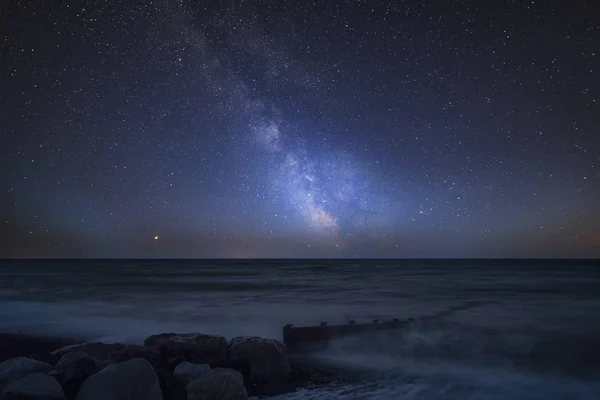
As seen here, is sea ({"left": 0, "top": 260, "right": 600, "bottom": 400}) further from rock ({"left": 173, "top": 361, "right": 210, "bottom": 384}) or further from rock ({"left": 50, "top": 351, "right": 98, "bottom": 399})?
rock ({"left": 50, "top": 351, "right": 98, "bottom": 399})

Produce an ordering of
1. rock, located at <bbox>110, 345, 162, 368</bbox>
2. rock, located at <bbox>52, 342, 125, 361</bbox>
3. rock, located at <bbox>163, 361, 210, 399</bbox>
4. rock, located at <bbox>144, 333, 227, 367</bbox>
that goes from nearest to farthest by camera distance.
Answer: rock, located at <bbox>163, 361, 210, 399</bbox> → rock, located at <bbox>110, 345, 162, 368</bbox> → rock, located at <bbox>144, 333, 227, 367</bbox> → rock, located at <bbox>52, 342, 125, 361</bbox>

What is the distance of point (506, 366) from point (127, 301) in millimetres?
24133

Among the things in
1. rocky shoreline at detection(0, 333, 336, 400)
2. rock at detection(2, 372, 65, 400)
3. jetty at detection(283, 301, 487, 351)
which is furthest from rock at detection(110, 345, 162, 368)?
jetty at detection(283, 301, 487, 351)

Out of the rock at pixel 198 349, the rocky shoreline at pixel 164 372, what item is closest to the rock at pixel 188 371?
the rocky shoreline at pixel 164 372

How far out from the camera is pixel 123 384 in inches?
279

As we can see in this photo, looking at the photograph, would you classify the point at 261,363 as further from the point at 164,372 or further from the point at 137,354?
the point at 137,354

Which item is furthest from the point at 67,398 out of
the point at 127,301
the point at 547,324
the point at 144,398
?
the point at 127,301

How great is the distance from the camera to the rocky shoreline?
279 inches

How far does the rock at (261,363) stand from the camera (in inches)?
369

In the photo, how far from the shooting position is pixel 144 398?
23.3 ft

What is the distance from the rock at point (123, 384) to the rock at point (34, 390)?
351 millimetres

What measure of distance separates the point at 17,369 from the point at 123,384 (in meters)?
2.26

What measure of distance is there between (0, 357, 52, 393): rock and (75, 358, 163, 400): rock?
1420 millimetres

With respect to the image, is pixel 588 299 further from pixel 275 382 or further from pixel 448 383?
pixel 275 382
